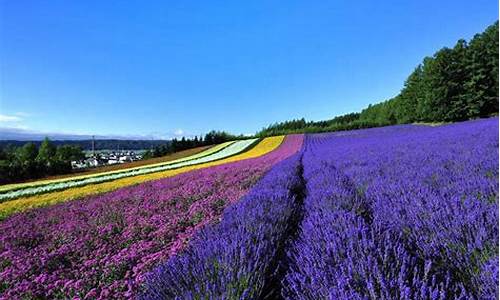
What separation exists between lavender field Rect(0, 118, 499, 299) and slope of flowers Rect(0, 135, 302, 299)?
0.02 meters

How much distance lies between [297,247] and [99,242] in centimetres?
326

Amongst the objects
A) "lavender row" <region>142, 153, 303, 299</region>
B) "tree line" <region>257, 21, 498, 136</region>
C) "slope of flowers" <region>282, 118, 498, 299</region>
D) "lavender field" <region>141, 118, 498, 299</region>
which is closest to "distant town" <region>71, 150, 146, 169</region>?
"lavender row" <region>142, 153, 303, 299</region>

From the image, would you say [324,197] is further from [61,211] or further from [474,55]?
[474,55]

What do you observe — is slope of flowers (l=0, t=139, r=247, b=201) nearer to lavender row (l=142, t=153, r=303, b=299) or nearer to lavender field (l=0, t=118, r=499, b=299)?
lavender field (l=0, t=118, r=499, b=299)

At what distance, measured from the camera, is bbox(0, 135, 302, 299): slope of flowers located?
3145 mm

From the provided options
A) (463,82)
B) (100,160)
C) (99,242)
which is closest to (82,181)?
(99,242)

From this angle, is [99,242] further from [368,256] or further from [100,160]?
[100,160]

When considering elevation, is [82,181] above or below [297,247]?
below

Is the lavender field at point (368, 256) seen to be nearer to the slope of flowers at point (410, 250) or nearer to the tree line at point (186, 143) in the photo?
the slope of flowers at point (410, 250)

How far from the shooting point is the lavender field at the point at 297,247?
5.54 ft

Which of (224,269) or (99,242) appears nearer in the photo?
(224,269)

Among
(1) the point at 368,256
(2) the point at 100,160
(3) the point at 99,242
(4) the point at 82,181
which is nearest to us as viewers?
(1) the point at 368,256

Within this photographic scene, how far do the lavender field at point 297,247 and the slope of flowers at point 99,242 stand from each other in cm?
2

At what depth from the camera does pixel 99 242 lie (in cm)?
448
